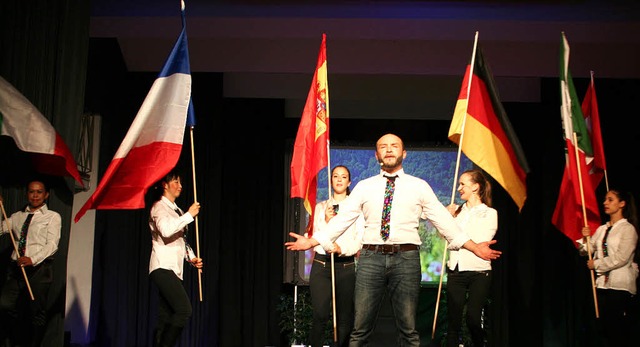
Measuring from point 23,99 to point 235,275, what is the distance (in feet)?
14.2

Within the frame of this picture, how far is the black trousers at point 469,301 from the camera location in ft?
17.5

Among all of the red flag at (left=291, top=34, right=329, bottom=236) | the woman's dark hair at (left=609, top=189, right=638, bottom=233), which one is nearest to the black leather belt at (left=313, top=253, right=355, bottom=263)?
the red flag at (left=291, top=34, right=329, bottom=236)

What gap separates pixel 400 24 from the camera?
7.18m

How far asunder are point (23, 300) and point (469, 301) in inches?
127

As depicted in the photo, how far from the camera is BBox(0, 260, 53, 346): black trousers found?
16.9 feet

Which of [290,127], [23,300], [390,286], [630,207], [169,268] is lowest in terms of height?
[23,300]

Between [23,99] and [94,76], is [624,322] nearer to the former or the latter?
[23,99]

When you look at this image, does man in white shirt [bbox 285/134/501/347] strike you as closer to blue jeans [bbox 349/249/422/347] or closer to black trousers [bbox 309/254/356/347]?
blue jeans [bbox 349/249/422/347]

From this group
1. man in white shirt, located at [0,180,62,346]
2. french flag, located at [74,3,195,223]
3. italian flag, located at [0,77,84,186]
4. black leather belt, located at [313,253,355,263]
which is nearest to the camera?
italian flag, located at [0,77,84,186]

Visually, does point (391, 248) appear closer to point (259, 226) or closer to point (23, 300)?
point (23, 300)

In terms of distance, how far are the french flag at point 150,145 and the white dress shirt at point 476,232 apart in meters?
2.15

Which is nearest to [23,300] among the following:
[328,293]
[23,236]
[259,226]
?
[23,236]

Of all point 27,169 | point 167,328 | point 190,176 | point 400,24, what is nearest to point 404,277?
point 167,328

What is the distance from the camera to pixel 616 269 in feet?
18.9
